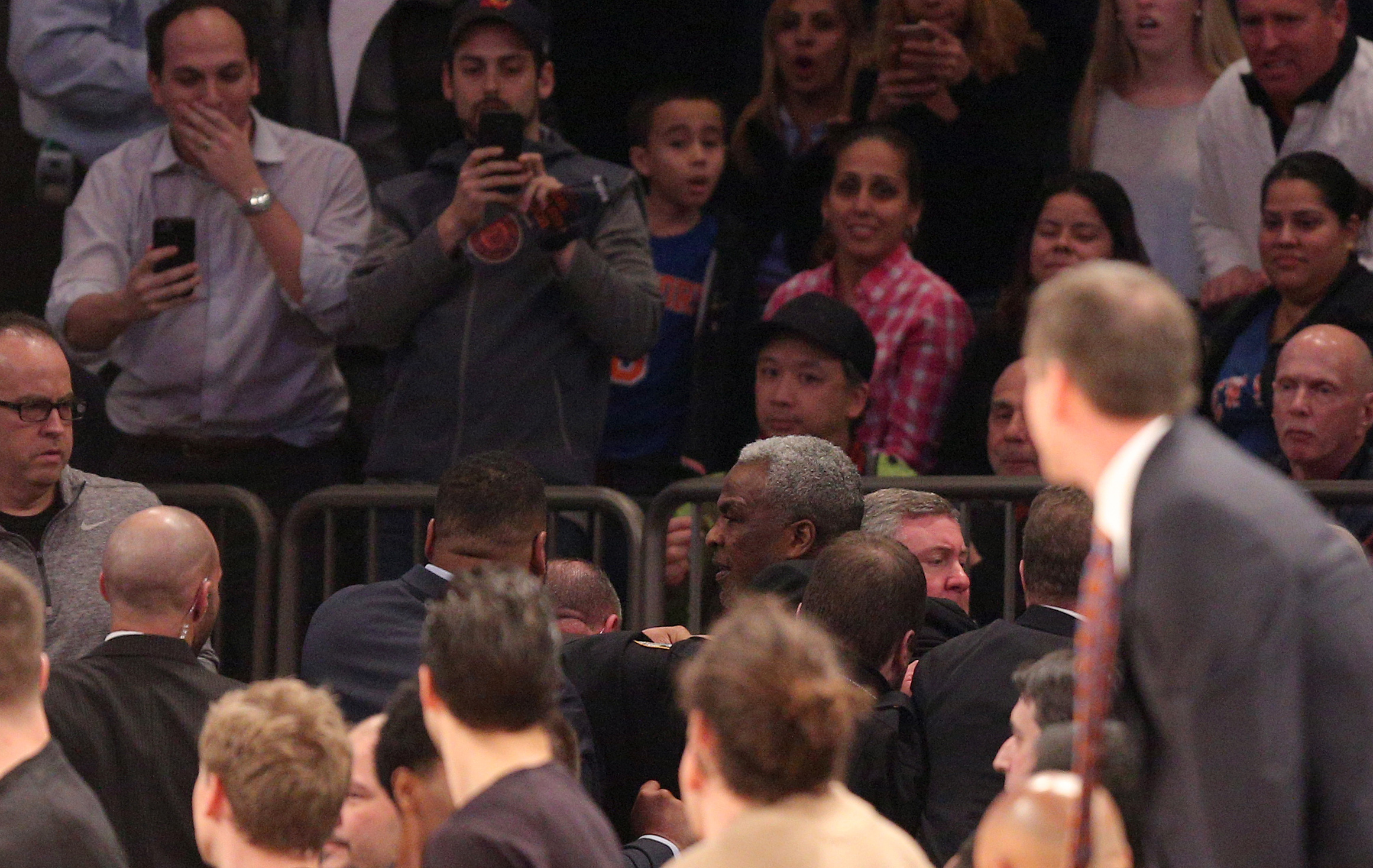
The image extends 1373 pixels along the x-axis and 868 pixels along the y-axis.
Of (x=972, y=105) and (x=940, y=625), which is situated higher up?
(x=972, y=105)

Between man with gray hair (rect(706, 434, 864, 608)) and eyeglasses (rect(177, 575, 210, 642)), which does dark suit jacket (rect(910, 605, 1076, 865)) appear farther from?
eyeglasses (rect(177, 575, 210, 642))

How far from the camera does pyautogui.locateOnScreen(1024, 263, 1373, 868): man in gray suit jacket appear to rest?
8.86 ft

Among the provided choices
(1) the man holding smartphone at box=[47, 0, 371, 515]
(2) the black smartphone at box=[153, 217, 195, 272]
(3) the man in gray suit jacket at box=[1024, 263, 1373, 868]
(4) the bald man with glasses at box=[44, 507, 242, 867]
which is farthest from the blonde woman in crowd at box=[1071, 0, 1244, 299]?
(3) the man in gray suit jacket at box=[1024, 263, 1373, 868]

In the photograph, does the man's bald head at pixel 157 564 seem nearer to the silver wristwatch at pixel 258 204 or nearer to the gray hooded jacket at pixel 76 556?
the gray hooded jacket at pixel 76 556

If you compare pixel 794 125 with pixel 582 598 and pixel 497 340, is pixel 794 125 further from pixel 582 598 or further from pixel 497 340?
pixel 582 598

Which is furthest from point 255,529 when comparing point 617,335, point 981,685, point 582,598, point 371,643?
point 981,685

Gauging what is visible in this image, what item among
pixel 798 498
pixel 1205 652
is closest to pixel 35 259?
pixel 798 498

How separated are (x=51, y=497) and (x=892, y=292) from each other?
8.89 feet

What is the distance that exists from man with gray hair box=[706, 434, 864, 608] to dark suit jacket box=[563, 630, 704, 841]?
598mm

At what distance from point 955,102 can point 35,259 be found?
357 centimetres

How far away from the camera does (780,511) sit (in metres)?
5.21

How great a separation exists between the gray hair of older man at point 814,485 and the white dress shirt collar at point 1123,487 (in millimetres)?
2335

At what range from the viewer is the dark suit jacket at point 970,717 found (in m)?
4.21

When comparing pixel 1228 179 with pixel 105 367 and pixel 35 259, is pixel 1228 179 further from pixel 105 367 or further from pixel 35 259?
pixel 35 259
